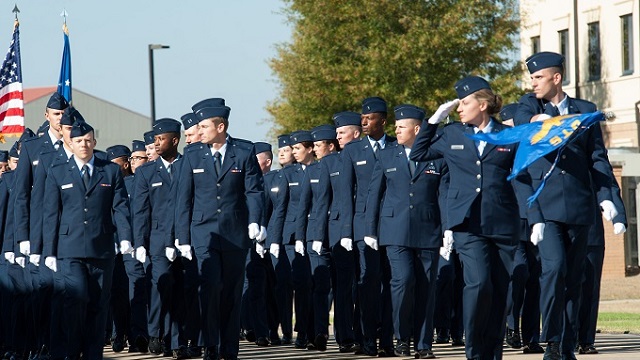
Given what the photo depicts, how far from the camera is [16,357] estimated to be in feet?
47.6

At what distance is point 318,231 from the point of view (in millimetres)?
14844

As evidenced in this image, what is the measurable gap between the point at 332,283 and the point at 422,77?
24.4 meters

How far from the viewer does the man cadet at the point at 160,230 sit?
14.8m

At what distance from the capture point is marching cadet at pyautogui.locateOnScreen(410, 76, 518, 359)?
10.4 m

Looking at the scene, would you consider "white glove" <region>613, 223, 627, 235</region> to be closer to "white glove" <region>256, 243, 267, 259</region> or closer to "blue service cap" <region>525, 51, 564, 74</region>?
"blue service cap" <region>525, 51, 564, 74</region>

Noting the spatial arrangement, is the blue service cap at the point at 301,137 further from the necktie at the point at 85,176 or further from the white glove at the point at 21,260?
the necktie at the point at 85,176

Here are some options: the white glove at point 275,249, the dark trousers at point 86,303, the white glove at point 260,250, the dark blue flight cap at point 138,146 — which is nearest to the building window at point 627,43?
the dark blue flight cap at point 138,146

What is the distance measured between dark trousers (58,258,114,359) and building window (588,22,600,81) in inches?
1532

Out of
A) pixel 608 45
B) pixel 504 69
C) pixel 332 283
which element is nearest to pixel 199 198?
pixel 332 283

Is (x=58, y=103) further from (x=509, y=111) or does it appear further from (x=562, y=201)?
(x=562, y=201)

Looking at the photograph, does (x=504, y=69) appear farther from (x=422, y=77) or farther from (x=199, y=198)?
(x=199, y=198)

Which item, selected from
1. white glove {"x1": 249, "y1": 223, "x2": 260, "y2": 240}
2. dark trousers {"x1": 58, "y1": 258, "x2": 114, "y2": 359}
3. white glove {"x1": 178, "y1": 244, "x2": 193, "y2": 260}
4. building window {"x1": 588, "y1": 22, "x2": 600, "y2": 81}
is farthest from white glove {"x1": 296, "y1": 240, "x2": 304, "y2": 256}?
building window {"x1": 588, "y1": 22, "x2": 600, "y2": 81}

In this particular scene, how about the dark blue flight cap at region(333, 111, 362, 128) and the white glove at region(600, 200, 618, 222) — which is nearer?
the white glove at region(600, 200, 618, 222)

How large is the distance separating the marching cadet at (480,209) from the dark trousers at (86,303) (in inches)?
122
